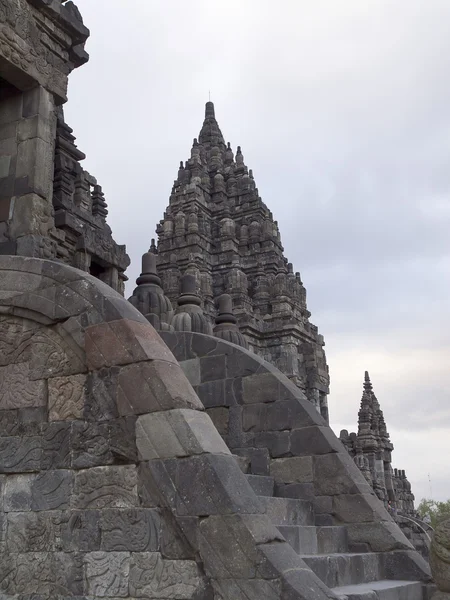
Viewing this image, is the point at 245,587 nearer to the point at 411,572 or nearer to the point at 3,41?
the point at 411,572

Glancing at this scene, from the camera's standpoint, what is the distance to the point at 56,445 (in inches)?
205

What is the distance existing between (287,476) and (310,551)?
1.28 metres

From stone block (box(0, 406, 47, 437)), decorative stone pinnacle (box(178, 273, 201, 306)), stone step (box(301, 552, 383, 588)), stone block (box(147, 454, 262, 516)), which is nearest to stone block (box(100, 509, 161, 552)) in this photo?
stone block (box(147, 454, 262, 516))

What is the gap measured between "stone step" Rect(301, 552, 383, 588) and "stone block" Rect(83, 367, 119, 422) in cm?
214

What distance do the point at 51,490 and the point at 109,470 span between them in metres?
0.52

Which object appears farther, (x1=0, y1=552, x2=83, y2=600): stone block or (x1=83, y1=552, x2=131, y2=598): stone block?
(x1=0, y1=552, x2=83, y2=600): stone block

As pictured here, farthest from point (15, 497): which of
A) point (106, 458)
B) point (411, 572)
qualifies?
point (411, 572)

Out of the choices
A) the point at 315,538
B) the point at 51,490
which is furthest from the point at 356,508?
the point at 51,490

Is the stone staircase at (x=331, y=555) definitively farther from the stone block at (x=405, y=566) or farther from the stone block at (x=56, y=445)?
the stone block at (x=56, y=445)

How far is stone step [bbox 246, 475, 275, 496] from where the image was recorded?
7047 mm

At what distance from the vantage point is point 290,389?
7789 millimetres

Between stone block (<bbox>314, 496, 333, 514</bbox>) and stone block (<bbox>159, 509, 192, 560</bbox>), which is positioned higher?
stone block (<bbox>314, 496, 333, 514</bbox>)

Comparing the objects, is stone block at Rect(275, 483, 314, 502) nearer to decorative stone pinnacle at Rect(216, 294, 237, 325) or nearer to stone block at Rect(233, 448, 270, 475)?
stone block at Rect(233, 448, 270, 475)

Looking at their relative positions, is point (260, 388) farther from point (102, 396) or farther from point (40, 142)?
point (40, 142)
